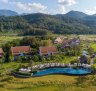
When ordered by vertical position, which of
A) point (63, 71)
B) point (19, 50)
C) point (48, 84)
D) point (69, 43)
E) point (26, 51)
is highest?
point (69, 43)

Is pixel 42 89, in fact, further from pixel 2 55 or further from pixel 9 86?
pixel 2 55

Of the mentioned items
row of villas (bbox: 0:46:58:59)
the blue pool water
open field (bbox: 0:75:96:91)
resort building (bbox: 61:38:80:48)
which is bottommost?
open field (bbox: 0:75:96:91)

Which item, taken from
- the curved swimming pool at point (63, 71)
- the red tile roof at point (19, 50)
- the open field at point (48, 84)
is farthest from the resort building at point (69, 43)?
the open field at point (48, 84)

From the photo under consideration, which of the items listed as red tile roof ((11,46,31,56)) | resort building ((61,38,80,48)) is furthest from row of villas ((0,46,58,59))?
resort building ((61,38,80,48))

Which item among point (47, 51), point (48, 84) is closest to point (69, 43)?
point (47, 51)

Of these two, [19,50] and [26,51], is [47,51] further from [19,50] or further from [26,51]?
[19,50]

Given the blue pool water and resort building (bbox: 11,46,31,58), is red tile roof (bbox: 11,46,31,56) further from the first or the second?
the blue pool water

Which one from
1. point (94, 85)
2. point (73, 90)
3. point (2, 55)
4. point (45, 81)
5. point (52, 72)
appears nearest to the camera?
point (73, 90)

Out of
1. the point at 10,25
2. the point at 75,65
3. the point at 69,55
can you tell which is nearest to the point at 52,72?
the point at 75,65

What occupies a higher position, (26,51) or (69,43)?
(69,43)

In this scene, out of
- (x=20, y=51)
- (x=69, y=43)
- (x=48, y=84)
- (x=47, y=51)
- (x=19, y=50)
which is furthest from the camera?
(x=69, y=43)

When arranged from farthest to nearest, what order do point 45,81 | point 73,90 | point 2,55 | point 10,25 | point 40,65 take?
point 10,25 → point 2,55 → point 40,65 → point 45,81 → point 73,90
